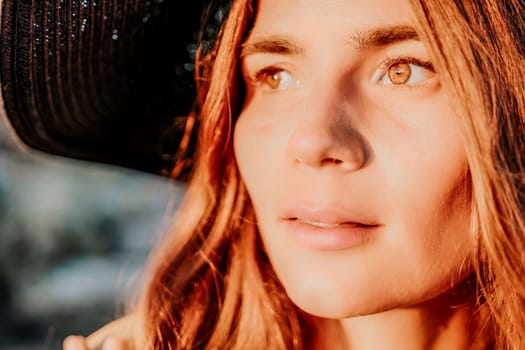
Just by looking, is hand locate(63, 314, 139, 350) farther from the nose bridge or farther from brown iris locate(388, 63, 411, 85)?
brown iris locate(388, 63, 411, 85)

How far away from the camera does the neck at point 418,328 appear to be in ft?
5.74

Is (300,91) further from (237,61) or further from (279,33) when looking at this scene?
(237,61)

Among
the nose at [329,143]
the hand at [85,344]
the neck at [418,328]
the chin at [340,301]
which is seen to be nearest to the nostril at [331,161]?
the nose at [329,143]

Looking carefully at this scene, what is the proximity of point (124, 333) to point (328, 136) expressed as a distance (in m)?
0.84

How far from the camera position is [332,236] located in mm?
1500

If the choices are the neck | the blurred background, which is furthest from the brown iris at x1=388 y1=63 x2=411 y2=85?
the blurred background

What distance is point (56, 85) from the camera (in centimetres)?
180

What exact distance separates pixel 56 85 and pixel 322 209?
0.71 metres

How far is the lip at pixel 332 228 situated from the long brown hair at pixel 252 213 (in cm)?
22

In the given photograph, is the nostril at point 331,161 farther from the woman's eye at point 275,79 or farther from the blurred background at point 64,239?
the blurred background at point 64,239

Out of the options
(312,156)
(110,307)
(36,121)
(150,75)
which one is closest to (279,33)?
(312,156)

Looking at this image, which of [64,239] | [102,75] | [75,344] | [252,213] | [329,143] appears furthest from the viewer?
[64,239]

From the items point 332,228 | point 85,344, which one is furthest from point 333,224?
point 85,344

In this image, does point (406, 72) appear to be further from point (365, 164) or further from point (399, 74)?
point (365, 164)
